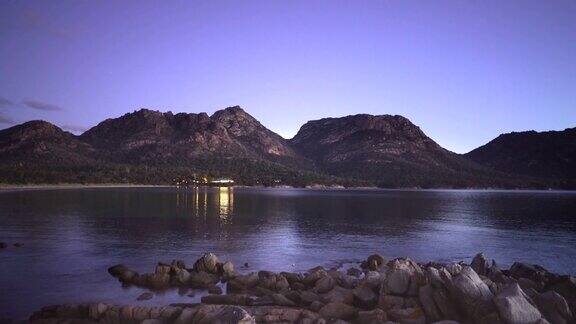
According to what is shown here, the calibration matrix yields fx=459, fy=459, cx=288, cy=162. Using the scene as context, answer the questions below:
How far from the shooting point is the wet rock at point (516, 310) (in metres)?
19.1

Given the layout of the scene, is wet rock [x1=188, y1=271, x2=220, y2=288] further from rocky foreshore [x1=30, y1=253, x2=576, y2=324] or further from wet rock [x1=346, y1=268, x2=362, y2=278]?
wet rock [x1=346, y1=268, x2=362, y2=278]

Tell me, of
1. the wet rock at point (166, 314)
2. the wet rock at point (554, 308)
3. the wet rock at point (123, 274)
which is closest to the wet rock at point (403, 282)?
the wet rock at point (554, 308)

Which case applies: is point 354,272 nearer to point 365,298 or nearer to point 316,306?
point 365,298

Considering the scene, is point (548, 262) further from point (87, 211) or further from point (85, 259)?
point (87, 211)

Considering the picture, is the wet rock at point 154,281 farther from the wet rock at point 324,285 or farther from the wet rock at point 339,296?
the wet rock at point 339,296

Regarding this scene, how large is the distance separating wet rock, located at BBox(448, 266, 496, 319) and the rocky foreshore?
43 millimetres

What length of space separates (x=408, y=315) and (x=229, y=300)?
425 inches

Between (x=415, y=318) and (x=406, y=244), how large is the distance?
36460 mm

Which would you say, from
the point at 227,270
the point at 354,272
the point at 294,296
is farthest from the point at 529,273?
the point at 227,270

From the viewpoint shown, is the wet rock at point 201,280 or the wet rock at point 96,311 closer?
the wet rock at point 96,311

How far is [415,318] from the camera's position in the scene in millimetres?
21891

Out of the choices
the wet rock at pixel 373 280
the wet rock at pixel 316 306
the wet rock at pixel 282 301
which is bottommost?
the wet rock at pixel 282 301

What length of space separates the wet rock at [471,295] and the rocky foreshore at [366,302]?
0.14 feet

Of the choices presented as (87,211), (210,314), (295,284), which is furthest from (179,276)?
(87,211)
